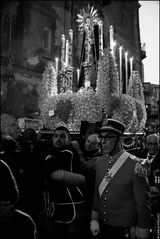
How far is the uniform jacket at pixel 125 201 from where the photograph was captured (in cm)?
204

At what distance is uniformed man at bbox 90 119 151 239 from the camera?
2051mm

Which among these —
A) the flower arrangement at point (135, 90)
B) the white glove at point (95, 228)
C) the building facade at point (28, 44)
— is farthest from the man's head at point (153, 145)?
the building facade at point (28, 44)

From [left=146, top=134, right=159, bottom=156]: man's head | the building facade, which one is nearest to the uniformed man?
[left=146, top=134, right=159, bottom=156]: man's head

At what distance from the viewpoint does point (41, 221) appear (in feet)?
8.24

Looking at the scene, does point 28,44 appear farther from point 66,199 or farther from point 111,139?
point 66,199

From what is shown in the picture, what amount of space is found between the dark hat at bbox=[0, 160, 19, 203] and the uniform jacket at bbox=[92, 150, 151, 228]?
3.00 ft

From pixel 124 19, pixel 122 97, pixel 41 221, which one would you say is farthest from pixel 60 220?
pixel 124 19

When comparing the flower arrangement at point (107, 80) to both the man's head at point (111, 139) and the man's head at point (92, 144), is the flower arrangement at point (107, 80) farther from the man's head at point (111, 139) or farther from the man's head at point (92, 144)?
the man's head at point (111, 139)

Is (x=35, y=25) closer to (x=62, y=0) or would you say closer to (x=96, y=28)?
(x=62, y=0)

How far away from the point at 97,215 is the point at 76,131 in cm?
342

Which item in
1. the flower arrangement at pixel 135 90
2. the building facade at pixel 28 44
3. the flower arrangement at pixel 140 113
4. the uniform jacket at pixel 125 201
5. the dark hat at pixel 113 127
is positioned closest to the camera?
the uniform jacket at pixel 125 201

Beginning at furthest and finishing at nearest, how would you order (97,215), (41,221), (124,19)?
1. (124,19)
2. (41,221)
3. (97,215)

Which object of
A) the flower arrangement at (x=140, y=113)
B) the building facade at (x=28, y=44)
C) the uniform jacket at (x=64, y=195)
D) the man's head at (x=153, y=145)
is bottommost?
the uniform jacket at (x=64, y=195)

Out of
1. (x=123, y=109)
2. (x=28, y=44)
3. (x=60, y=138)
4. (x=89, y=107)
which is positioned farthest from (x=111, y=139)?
(x=28, y=44)
